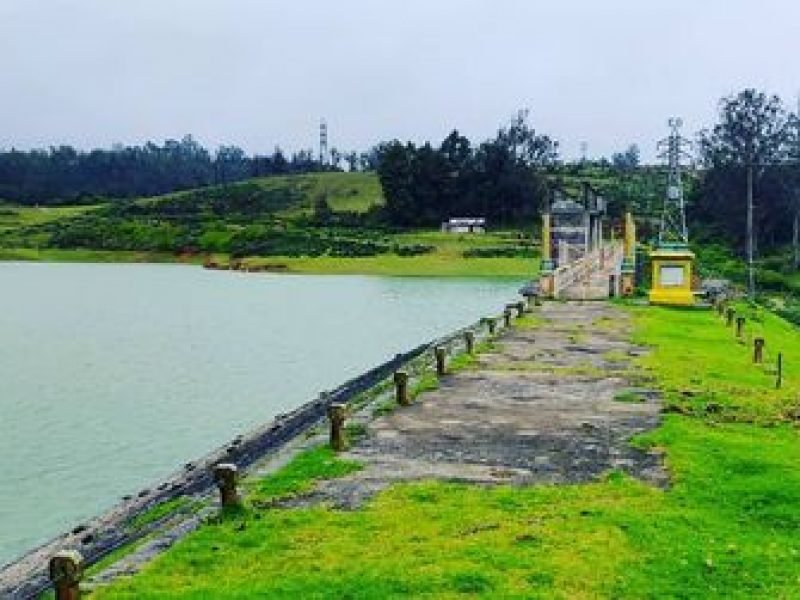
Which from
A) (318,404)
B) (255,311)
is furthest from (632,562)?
(255,311)

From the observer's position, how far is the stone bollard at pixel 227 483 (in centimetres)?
1238

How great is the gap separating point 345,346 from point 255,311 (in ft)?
47.7

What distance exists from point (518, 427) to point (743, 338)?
59.1 ft

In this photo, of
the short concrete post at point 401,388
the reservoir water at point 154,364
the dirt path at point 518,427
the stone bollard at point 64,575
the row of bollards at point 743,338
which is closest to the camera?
the stone bollard at point 64,575

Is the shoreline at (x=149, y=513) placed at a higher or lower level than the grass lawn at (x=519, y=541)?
lower

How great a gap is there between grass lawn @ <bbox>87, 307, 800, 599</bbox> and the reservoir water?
5.61 meters

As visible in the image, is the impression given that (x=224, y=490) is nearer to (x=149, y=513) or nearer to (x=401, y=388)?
(x=149, y=513)

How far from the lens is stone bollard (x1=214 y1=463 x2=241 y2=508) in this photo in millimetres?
12375

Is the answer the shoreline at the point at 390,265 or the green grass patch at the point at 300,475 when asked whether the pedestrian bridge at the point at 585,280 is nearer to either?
the green grass patch at the point at 300,475

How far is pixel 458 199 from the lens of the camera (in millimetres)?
116375

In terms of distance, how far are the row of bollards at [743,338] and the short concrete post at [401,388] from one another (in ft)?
26.4

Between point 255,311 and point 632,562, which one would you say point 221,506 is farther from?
point 255,311

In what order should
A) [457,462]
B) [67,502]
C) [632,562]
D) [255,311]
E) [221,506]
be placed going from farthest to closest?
[255,311], [67,502], [457,462], [221,506], [632,562]

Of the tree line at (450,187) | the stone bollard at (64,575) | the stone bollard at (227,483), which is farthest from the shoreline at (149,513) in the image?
the tree line at (450,187)
